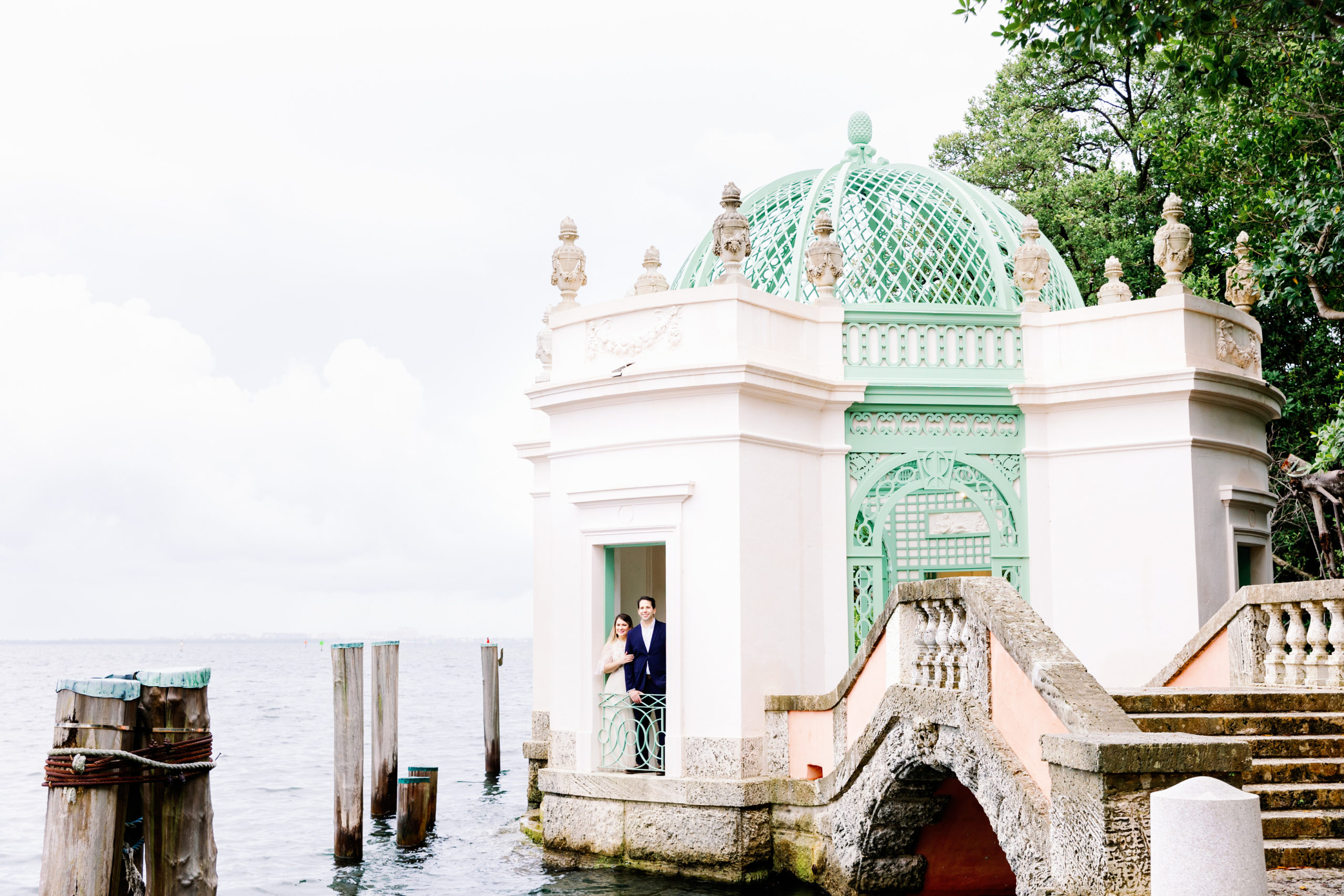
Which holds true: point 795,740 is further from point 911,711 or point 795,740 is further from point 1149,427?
point 1149,427

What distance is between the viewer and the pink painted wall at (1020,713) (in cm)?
793

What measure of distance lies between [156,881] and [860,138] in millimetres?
12583

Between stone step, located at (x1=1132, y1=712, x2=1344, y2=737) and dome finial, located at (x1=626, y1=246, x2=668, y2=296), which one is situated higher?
dome finial, located at (x1=626, y1=246, x2=668, y2=296)

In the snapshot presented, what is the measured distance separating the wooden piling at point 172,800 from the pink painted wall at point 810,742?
6.82 m

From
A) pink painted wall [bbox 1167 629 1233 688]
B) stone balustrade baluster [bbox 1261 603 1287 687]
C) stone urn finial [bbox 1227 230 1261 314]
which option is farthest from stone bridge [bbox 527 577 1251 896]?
stone urn finial [bbox 1227 230 1261 314]

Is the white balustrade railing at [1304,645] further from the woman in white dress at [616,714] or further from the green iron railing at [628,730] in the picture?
the woman in white dress at [616,714]

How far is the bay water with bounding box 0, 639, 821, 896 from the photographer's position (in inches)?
536

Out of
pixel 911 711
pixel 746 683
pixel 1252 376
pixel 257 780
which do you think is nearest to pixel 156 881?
pixel 911 711

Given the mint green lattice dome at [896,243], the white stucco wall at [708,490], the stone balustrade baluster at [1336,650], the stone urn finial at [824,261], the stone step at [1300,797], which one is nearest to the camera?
the stone step at [1300,797]

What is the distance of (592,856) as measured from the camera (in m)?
12.7

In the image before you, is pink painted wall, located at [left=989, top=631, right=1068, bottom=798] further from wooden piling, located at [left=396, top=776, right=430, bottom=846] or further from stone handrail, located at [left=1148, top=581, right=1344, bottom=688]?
wooden piling, located at [left=396, top=776, right=430, bottom=846]

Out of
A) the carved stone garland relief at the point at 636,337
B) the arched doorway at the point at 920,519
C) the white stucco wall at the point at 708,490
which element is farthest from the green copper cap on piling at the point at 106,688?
the arched doorway at the point at 920,519

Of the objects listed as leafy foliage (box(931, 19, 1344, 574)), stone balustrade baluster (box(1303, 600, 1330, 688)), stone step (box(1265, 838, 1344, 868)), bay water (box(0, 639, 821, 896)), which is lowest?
bay water (box(0, 639, 821, 896))

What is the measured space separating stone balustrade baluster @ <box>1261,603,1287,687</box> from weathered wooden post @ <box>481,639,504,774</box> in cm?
1504
